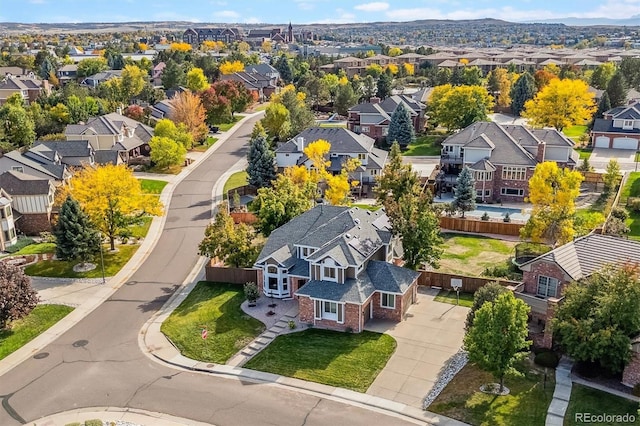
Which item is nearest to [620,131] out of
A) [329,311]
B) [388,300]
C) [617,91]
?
[617,91]

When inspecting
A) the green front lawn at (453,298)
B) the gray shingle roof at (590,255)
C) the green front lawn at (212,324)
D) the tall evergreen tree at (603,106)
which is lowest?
the green front lawn at (212,324)

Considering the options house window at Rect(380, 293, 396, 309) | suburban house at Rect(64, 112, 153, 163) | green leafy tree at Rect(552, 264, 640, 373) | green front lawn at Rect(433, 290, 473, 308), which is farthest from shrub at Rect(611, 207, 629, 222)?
suburban house at Rect(64, 112, 153, 163)

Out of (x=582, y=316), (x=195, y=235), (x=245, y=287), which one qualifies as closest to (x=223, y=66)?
(x=195, y=235)

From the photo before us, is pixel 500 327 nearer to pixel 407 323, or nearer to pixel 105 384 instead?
pixel 407 323

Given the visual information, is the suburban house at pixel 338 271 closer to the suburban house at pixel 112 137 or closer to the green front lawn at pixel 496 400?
the green front lawn at pixel 496 400

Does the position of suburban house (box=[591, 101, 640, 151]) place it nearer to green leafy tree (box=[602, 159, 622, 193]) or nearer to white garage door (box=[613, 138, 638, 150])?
white garage door (box=[613, 138, 638, 150])

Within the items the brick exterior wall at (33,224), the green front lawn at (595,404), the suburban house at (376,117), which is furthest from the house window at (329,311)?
the suburban house at (376,117)
